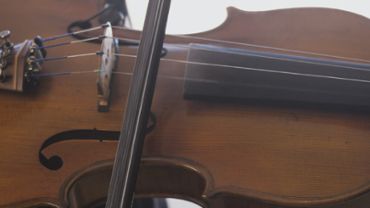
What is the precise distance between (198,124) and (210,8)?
0.61 meters

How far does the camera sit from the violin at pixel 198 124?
0.64 m

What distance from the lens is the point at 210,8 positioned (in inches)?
48.0

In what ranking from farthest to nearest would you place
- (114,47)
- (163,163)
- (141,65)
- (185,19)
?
(185,19) < (114,47) < (163,163) < (141,65)

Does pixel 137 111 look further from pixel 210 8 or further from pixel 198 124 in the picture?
pixel 210 8

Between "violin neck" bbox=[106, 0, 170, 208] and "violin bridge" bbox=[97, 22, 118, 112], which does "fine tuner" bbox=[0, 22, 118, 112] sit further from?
"violin neck" bbox=[106, 0, 170, 208]

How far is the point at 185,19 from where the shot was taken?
46.9 inches

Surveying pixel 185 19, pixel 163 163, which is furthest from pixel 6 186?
pixel 185 19

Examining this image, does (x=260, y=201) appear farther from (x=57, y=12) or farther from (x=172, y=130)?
(x=57, y=12)

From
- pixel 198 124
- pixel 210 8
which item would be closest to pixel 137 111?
pixel 198 124

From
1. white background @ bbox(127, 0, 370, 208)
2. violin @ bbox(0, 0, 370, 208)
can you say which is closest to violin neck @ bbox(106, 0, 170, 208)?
violin @ bbox(0, 0, 370, 208)

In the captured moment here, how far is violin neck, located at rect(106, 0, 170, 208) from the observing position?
0.46 m

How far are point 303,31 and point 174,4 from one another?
0.49 metres

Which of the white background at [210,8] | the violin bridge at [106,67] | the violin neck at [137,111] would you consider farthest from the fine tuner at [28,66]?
the white background at [210,8]

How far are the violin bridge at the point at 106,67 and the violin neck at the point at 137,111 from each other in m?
0.17
